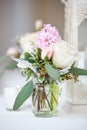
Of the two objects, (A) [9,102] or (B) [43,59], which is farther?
(A) [9,102]

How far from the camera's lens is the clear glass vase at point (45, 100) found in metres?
0.79

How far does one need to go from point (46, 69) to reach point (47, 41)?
0.08 meters

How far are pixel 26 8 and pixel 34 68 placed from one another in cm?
45

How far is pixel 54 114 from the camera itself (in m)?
0.80

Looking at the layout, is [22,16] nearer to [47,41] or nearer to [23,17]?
[23,17]

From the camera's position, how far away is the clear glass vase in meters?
0.79

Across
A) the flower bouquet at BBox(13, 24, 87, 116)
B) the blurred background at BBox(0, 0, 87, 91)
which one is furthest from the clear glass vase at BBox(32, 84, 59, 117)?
the blurred background at BBox(0, 0, 87, 91)

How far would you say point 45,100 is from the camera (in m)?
0.80

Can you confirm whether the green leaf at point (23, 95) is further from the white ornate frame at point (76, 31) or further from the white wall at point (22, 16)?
the white wall at point (22, 16)

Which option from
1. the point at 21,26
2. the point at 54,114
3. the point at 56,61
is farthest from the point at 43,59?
the point at 21,26

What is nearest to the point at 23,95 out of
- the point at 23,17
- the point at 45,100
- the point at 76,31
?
the point at 45,100

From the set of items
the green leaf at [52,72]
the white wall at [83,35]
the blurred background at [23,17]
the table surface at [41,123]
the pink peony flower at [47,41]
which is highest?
the blurred background at [23,17]

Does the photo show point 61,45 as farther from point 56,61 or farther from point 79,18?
point 79,18

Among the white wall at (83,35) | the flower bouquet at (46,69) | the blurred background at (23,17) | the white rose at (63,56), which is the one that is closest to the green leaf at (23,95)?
the flower bouquet at (46,69)
